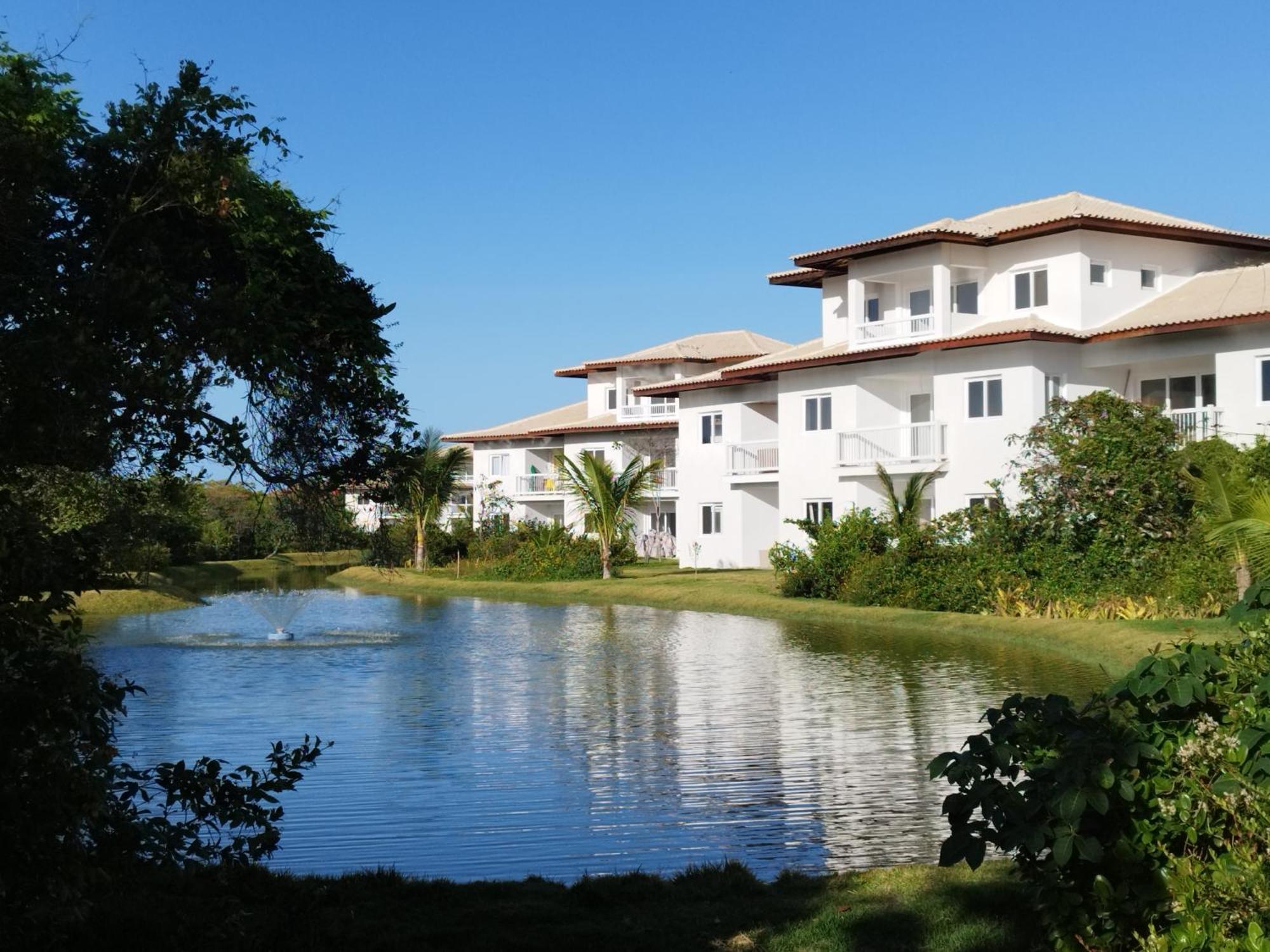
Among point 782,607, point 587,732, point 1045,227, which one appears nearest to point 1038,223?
→ point 1045,227

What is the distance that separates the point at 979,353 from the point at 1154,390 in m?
4.90

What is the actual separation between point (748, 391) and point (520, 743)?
34819mm

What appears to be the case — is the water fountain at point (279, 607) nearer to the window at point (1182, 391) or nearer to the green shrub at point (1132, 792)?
the window at point (1182, 391)

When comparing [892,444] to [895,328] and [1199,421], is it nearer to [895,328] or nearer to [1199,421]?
[895,328]

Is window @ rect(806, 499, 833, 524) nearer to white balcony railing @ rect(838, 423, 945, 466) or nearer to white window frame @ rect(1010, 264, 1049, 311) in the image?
white balcony railing @ rect(838, 423, 945, 466)

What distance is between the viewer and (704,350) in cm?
6009

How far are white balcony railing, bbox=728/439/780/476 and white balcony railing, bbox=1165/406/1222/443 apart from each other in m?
15.3

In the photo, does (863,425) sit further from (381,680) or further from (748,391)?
(381,680)

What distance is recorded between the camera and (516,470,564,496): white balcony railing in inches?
2527

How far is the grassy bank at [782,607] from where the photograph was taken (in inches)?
898

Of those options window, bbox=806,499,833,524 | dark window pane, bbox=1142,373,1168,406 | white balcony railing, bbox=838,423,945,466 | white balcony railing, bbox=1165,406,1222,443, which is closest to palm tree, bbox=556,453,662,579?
window, bbox=806,499,833,524

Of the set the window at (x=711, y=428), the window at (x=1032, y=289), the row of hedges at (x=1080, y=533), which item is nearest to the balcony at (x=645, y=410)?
the window at (x=711, y=428)

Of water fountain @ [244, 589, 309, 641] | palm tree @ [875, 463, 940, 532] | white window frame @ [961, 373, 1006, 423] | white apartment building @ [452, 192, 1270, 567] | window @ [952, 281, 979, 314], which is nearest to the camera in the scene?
water fountain @ [244, 589, 309, 641]

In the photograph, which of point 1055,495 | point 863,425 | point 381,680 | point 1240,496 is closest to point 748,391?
point 863,425
